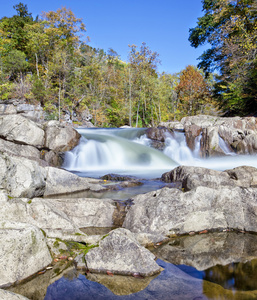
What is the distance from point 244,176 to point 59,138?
1052cm

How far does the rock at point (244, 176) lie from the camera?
24.1 feet

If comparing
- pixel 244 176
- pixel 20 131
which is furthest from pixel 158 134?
pixel 244 176

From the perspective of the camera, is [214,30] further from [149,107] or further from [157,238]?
[157,238]

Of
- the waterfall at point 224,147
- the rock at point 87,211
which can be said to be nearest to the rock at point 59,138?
the rock at point 87,211

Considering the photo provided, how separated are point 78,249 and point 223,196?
318 cm

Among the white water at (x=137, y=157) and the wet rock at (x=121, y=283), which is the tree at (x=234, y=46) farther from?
the wet rock at (x=121, y=283)

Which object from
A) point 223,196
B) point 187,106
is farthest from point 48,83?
point 223,196

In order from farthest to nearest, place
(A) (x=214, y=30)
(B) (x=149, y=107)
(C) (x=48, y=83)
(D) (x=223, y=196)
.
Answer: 1. (B) (x=149, y=107)
2. (C) (x=48, y=83)
3. (A) (x=214, y=30)
4. (D) (x=223, y=196)

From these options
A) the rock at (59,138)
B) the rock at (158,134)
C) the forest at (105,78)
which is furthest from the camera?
the forest at (105,78)

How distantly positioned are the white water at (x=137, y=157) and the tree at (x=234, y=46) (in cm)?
745

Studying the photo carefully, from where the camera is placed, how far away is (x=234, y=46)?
19.6 metres

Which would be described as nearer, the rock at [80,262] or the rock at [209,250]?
the rock at [80,262]

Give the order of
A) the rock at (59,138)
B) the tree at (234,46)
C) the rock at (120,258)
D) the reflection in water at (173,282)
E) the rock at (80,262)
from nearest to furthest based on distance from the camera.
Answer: the reflection in water at (173,282) → the rock at (120,258) → the rock at (80,262) → the rock at (59,138) → the tree at (234,46)

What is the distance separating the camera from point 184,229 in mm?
4551
